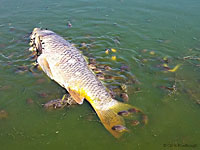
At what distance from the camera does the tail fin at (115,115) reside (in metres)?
3.93

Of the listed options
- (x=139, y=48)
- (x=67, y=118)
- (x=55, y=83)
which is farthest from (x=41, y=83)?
(x=139, y=48)

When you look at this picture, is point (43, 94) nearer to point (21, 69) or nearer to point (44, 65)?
point (44, 65)

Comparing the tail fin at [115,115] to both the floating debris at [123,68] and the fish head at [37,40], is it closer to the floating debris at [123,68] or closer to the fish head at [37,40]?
the floating debris at [123,68]

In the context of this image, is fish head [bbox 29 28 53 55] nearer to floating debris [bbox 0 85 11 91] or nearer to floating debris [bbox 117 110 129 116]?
floating debris [bbox 0 85 11 91]

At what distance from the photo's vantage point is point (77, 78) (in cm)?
476

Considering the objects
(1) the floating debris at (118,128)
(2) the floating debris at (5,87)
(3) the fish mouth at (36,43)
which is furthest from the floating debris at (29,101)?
(1) the floating debris at (118,128)

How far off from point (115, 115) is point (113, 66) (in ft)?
6.52

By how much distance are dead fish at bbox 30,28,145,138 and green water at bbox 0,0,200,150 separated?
198mm

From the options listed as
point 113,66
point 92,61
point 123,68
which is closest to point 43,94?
point 92,61

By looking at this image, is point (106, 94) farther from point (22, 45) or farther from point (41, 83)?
point (22, 45)

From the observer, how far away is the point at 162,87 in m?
5.08

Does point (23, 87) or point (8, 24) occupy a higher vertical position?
point (8, 24)

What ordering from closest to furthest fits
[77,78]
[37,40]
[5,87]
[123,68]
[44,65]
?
[77,78], [5,87], [44,65], [123,68], [37,40]

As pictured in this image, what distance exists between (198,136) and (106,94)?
6.41 feet
